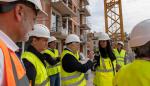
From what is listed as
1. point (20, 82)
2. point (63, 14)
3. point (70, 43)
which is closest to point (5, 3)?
point (20, 82)

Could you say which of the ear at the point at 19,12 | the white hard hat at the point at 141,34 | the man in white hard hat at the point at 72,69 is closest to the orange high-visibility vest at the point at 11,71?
the ear at the point at 19,12

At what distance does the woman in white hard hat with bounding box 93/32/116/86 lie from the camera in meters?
5.81

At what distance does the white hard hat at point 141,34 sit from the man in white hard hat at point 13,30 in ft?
3.29

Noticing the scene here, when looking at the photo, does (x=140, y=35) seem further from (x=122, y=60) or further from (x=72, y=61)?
(x=122, y=60)

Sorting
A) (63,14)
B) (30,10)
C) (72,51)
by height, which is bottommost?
(72,51)

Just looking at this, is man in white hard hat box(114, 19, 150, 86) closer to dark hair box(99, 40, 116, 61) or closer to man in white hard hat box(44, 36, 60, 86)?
dark hair box(99, 40, 116, 61)

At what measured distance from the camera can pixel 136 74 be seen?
86.7 inches

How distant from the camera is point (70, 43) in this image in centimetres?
554

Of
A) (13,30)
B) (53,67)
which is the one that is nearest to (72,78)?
(53,67)

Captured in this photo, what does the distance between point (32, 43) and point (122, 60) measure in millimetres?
5762

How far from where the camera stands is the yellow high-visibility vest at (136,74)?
7.05ft

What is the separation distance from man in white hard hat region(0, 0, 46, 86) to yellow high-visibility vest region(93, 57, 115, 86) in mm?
4293

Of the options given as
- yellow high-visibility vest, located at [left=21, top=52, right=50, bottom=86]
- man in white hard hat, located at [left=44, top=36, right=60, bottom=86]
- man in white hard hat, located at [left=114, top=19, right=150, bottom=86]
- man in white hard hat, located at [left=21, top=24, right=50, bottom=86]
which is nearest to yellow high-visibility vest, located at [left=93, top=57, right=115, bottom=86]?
man in white hard hat, located at [left=44, top=36, right=60, bottom=86]

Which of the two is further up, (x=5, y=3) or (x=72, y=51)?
(x=5, y=3)
